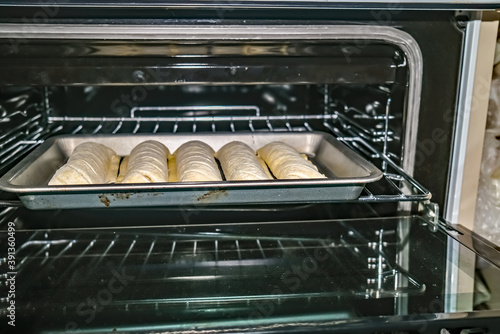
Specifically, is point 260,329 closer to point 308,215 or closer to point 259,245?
point 259,245

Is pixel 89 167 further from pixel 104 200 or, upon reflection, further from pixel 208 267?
pixel 208 267

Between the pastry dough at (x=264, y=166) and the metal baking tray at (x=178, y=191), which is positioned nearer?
the metal baking tray at (x=178, y=191)

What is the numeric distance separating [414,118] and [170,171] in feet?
2.03

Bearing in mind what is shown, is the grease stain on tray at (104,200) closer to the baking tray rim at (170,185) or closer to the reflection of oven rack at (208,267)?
the baking tray rim at (170,185)

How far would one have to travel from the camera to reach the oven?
100 cm

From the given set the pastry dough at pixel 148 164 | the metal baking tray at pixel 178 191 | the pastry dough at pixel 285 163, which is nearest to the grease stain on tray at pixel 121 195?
the metal baking tray at pixel 178 191

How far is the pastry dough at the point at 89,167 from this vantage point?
3.81 feet

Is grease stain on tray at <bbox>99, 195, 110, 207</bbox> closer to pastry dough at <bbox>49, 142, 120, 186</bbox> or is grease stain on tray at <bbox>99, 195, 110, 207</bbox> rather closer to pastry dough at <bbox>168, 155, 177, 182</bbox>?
pastry dough at <bbox>49, 142, 120, 186</bbox>

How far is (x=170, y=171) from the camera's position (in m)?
1.40

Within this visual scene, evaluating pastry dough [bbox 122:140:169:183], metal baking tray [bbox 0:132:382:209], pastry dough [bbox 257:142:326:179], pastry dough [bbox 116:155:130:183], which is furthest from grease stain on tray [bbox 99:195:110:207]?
pastry dough [bbox 257:142:326:179]

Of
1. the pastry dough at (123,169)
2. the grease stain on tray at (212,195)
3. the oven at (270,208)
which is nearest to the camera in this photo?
the oven at (270,208)

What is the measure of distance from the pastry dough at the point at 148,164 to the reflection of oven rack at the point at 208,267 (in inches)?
→ 7.3

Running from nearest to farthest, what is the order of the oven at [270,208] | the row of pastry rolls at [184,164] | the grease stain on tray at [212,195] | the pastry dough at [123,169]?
the oven at [270,208] < the grease stain on tray at [212,195] < the row of pastry rolls at [184,164] < the pastry dough at [123,169]

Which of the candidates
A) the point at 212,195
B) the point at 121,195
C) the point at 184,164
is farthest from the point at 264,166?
the point at 121,195
